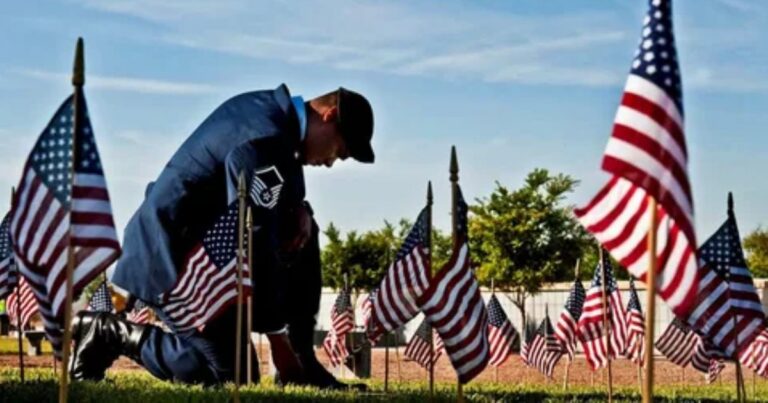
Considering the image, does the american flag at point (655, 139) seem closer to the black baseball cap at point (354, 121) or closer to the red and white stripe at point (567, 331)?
the black baseball cap at point (354, 121)

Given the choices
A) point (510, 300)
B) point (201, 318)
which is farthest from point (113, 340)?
point (510, 300)

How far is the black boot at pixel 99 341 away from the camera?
45.2 ft

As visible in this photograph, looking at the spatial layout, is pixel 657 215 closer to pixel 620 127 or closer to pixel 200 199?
pixel 620 127

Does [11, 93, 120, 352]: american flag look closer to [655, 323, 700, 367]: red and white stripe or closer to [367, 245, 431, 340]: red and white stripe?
[367, 245, 431, 340]: red and white stripe

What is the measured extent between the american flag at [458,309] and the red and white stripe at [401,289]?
2484 millimetres

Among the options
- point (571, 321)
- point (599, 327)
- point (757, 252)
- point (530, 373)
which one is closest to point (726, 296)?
point (599, 327)

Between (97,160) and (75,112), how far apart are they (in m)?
0.29

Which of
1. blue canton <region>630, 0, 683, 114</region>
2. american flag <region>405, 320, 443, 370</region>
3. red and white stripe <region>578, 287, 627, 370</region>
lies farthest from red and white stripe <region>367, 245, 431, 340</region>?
american flag <region>405, 320, 443, 370</region>

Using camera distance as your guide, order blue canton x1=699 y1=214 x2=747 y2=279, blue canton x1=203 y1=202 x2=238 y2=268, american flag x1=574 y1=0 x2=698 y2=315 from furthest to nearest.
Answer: blue canton x1=203 y1=202 x2=238 y2=268, blue canton x1=699 y1=214 x2=747 y2=279, american flag x1=574 y1=0 x2=698 y2=315

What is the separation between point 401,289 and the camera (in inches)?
573

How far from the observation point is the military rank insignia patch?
41.0 feet

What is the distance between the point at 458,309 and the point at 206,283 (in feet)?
10.1

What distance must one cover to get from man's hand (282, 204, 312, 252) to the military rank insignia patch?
0.45 m

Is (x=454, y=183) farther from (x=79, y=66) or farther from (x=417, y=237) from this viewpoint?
(x=417, y=237)
